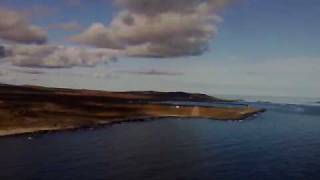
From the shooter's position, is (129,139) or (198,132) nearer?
(129,139)

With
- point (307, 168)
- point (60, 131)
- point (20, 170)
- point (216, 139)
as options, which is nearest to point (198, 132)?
point (216, 139)

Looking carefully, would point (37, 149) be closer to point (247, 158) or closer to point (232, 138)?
point (247, 158)

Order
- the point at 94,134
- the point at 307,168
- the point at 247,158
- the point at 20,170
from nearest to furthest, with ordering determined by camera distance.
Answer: the point at 20,170
the point at 307,168
the point at 247,158
the point at 94,134

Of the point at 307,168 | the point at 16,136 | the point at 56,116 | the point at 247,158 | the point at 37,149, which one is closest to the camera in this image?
the point at 307,168

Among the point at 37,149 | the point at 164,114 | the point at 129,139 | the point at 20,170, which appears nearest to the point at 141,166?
the point at 20,170

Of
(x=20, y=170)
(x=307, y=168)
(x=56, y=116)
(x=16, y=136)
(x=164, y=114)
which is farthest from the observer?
(x=164, y=114)

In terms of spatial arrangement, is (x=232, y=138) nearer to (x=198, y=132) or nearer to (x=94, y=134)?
(x=198, y=132)
